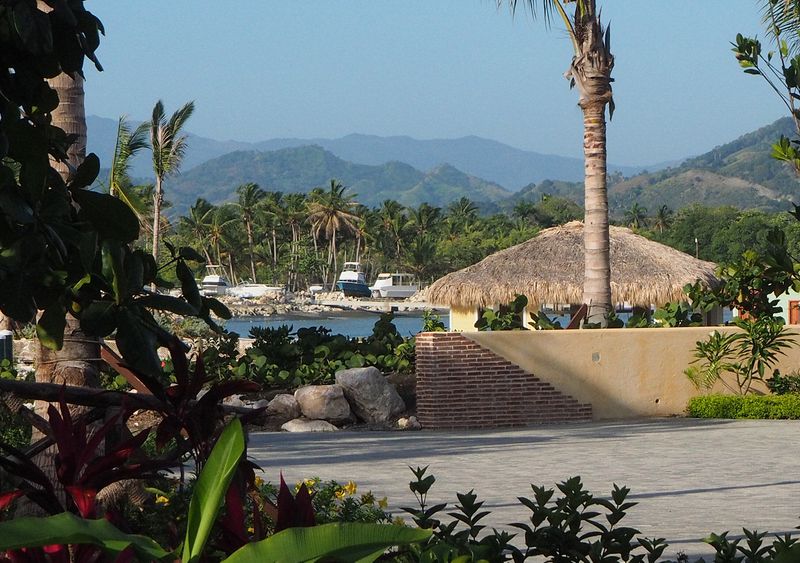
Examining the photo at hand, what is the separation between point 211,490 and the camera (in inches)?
83.6

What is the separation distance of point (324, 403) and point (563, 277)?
9.15 m

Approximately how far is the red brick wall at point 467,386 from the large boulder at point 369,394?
1.94 ft

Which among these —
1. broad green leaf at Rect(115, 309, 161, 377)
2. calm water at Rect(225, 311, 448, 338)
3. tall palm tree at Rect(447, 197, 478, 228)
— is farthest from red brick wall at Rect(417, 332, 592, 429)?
tall palm tree at Rect(447, 197, 478, 228)

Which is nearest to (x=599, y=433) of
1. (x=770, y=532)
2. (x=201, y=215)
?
(x=770, y=532)

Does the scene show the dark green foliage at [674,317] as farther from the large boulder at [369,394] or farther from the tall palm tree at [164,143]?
the tall palm tree at [164,143]

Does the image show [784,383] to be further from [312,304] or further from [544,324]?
[312,304]

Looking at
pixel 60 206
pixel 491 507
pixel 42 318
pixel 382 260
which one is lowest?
pixel 491 507

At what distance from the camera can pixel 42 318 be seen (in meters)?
2.77

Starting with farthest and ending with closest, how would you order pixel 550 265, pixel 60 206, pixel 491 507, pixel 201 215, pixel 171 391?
1. pixel 201 215
2. pixel 550 265
3. pixel 491 507
4. pixel 171 391
5. pixel 60 206

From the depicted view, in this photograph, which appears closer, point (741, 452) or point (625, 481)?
point (625, 481)

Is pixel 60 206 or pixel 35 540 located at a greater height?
pixel 60 206

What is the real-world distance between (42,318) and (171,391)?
470 mm

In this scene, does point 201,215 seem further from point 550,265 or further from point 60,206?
point 60,206

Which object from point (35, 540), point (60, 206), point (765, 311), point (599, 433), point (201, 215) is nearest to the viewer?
point (35, 540)
